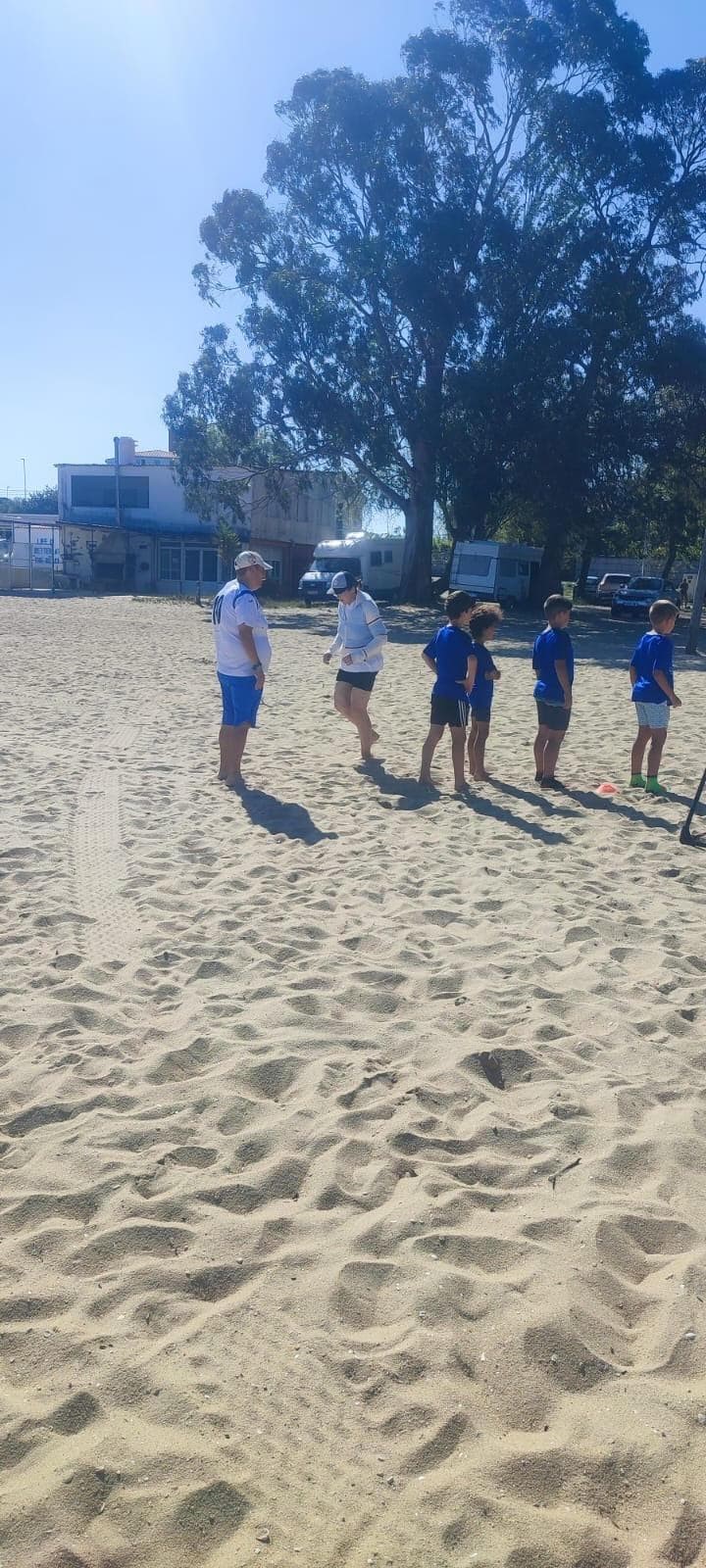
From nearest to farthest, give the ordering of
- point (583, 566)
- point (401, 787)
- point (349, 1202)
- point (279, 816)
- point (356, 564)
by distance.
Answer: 1. point (349, 1202)
2. point (279, 816)
3. point (401, 787)
4. point (356, 564)
5. point (583, 566)

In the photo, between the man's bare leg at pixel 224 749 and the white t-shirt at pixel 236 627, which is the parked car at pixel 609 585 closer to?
the man's bare leg at pixel 224 749

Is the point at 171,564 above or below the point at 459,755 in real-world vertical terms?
above

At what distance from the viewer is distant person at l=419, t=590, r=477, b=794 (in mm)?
8375

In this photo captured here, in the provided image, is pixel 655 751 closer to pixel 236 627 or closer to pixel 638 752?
pixel 638 752

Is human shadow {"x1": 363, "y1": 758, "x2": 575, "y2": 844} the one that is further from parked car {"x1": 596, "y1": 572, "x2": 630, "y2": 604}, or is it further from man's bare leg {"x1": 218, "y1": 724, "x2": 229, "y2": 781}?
parked car {"x1": 596, "y1": 572, "x2": 630, "y2": 604}

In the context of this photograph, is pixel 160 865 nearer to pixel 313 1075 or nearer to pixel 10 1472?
pixel 313 1075

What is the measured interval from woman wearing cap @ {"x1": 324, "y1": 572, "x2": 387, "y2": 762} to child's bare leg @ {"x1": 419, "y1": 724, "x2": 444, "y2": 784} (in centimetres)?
74

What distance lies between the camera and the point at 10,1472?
224 cm

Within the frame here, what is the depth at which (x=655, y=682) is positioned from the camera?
8.48 meters

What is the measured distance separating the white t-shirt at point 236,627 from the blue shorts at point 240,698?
0.19 feet

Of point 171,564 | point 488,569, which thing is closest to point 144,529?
point 171,564

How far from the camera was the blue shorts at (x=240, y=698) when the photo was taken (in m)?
8.29

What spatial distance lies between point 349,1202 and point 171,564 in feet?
164

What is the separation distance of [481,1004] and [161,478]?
49456 mm
